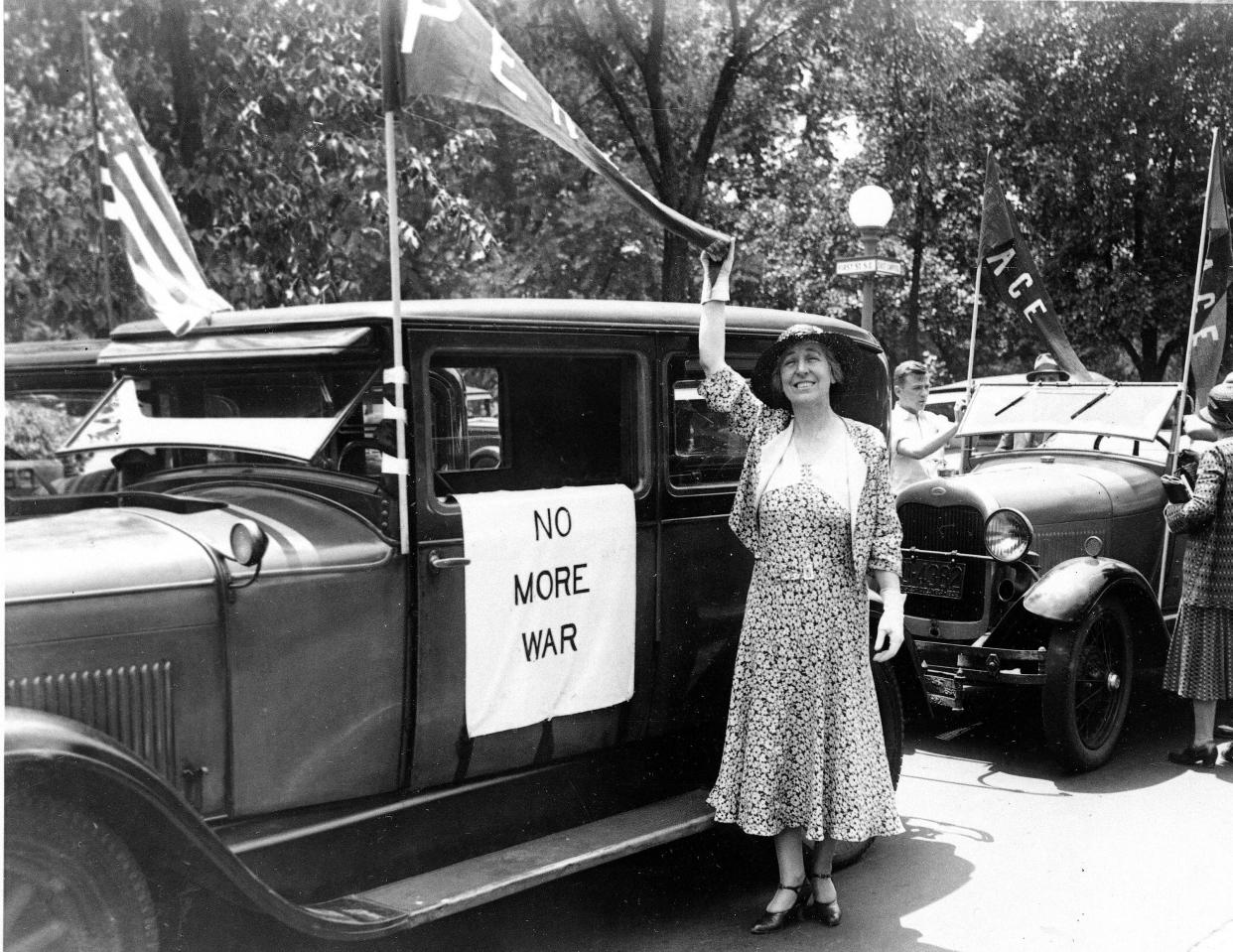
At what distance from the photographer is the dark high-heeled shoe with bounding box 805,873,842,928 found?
376cm

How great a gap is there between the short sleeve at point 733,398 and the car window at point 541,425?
0.89ft

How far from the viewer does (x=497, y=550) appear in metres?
3.44

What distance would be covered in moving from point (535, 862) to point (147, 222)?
88.7 inches

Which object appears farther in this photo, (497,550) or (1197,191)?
(1197,191)

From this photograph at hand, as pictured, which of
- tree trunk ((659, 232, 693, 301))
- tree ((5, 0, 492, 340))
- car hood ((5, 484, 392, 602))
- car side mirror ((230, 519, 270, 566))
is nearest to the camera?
car hood ((5, 484, 392, 602))

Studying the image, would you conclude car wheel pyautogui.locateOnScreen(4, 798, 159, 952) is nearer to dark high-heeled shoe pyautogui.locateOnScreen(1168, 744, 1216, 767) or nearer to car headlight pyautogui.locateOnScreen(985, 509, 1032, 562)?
car headlight pyautogui.locateOnScreen(985, 509, 1032, 562)

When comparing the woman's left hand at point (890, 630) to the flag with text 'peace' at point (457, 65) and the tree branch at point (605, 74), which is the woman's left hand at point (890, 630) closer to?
the flag with text 'peace' at point (457, 65)

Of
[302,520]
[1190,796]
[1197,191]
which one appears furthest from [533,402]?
[1197,191]

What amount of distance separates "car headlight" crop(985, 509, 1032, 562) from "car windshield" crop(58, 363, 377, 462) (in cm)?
349

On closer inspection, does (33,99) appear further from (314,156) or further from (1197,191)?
(1197,191)

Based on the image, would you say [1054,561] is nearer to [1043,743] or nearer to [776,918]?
[1043,743]

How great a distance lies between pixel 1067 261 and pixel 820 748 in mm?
16692

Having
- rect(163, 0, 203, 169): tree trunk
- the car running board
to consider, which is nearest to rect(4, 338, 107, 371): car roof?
the car running board

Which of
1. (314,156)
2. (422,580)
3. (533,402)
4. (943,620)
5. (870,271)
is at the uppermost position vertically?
(314,156)
